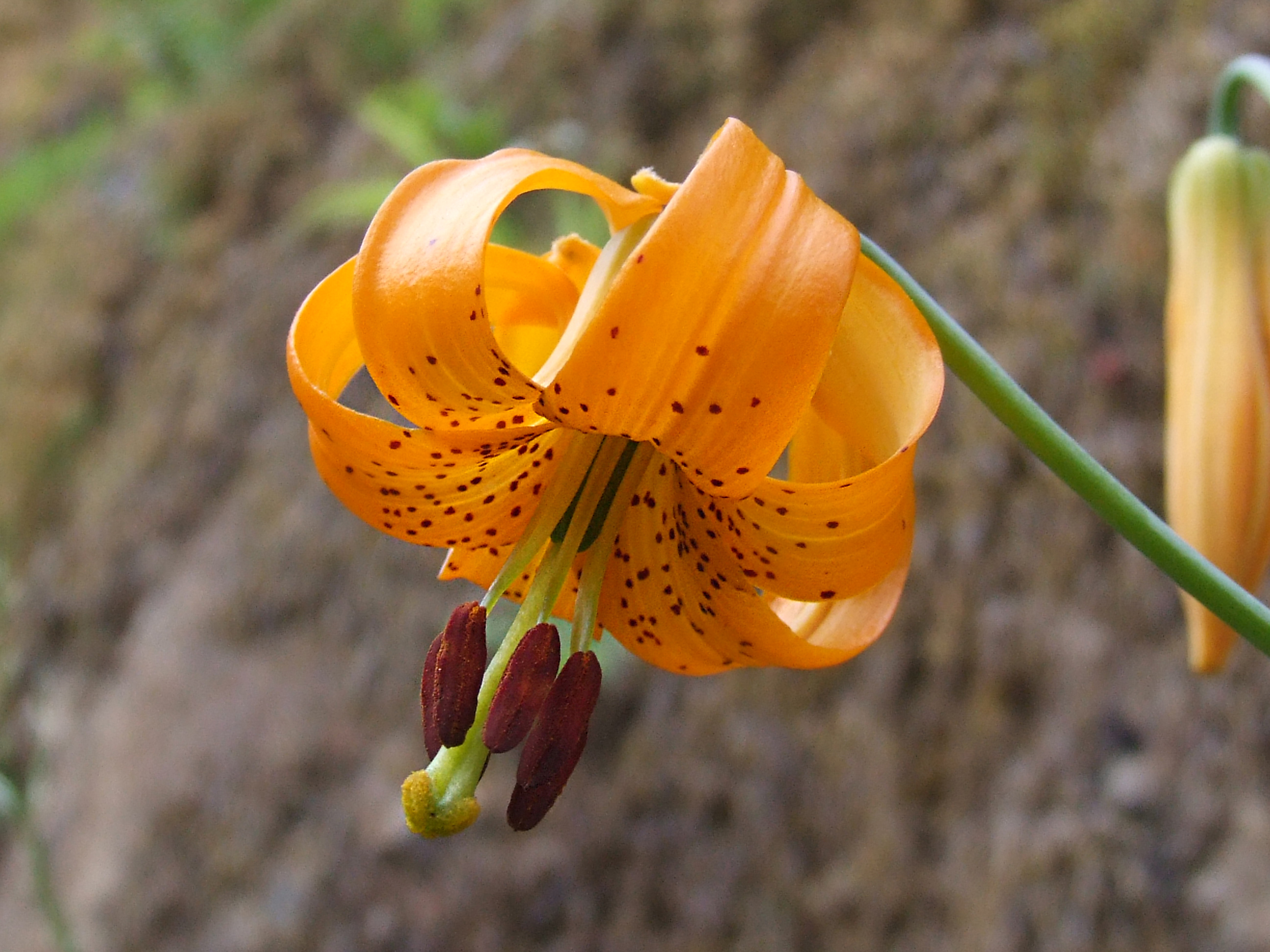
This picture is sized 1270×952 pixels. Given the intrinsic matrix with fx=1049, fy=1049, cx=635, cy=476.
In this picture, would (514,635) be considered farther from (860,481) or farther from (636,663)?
(636,663)

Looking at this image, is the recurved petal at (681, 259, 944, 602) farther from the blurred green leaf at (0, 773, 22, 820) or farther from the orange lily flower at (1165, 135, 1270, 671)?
the blurred green leaf at (0, 773, 22, 820)

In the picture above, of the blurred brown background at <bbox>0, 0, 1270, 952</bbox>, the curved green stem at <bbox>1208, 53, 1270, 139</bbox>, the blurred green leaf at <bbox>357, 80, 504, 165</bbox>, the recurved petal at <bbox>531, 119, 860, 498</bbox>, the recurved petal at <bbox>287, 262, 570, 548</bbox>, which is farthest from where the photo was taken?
the blurred green leaf at <bbox>357, 80, 504, 165</bbox>

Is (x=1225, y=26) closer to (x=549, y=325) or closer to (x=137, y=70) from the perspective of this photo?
(x=549, y=325)

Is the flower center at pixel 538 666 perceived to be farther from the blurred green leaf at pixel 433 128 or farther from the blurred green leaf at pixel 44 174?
the blurred green leaf at pixel 44 174

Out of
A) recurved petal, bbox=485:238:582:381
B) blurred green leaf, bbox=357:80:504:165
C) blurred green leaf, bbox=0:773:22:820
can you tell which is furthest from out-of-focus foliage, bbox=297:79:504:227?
recurved petal, bbox=485:238:582:381

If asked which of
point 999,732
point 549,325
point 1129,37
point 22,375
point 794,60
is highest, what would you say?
point 549,325

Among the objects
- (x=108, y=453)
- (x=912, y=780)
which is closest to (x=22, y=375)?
(x=108, y=453)

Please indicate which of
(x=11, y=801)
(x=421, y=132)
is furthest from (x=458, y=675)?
(x=421, y=132)
